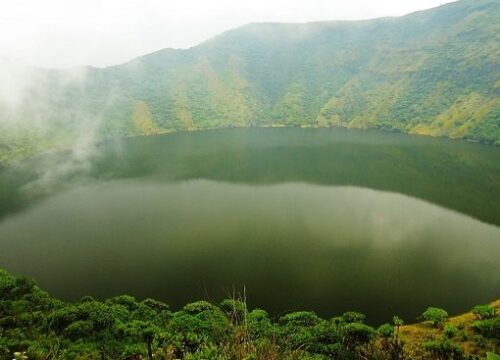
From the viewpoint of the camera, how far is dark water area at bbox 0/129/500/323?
38.0m

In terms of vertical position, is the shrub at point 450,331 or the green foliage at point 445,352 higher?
the green foliage at point 445,352

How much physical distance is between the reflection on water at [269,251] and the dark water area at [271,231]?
0.61 feet

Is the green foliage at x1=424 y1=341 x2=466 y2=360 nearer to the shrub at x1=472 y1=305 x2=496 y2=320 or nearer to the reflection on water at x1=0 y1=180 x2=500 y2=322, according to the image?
the shrub at x1=472 y1=305 x2=496 y2=320

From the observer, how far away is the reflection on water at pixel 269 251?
122 ft

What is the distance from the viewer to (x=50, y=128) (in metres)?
147

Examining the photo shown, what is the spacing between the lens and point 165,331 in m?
25.6

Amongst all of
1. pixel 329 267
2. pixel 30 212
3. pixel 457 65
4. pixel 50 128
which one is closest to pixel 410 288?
pixel 329 267

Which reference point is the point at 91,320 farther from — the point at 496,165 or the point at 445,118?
the point at 445,118

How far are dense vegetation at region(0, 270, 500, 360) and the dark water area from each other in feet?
15.9

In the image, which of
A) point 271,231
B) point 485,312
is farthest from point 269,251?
point 485,312

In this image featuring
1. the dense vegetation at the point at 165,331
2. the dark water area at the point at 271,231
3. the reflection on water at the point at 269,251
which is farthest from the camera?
the dark water area at the point at 271,231

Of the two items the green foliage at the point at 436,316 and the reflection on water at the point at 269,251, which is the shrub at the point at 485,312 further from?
the reflection on water at the point at 269,251

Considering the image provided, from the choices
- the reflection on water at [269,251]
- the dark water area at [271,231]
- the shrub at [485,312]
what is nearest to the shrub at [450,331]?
the shrub at [485,312]

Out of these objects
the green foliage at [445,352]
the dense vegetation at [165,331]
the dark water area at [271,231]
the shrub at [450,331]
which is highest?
the green foliage at [445,352]
